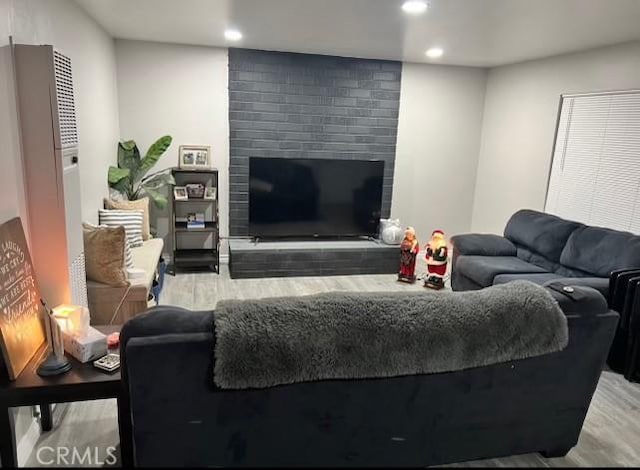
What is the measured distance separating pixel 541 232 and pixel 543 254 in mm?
207

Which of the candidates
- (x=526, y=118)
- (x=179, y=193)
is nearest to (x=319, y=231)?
(x=179, y=193)

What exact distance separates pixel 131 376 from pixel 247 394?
39 centimetres

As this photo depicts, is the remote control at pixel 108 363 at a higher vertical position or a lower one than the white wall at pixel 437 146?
lower

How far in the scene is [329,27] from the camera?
3650mm

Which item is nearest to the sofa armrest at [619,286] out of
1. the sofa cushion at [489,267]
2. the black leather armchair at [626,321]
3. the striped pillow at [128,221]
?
the black leather armchair at [626,321]

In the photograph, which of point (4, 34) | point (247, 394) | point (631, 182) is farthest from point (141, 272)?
point (631, 182)

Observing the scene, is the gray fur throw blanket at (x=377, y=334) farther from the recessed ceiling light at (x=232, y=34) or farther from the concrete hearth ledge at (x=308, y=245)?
the concrete hearth ledge at (x=308, y=245)

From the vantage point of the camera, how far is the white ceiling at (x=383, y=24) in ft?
9.72

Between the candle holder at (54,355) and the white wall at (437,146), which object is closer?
the candle holder at (54,355)

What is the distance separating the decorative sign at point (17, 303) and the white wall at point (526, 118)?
14.8 ft

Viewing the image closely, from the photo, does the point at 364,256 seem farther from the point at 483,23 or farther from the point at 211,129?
the point at 483,23

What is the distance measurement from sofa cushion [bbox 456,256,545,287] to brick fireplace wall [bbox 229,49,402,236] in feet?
6.14

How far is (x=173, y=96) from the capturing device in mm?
4773

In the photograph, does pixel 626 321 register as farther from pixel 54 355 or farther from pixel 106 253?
pixel 106 253
